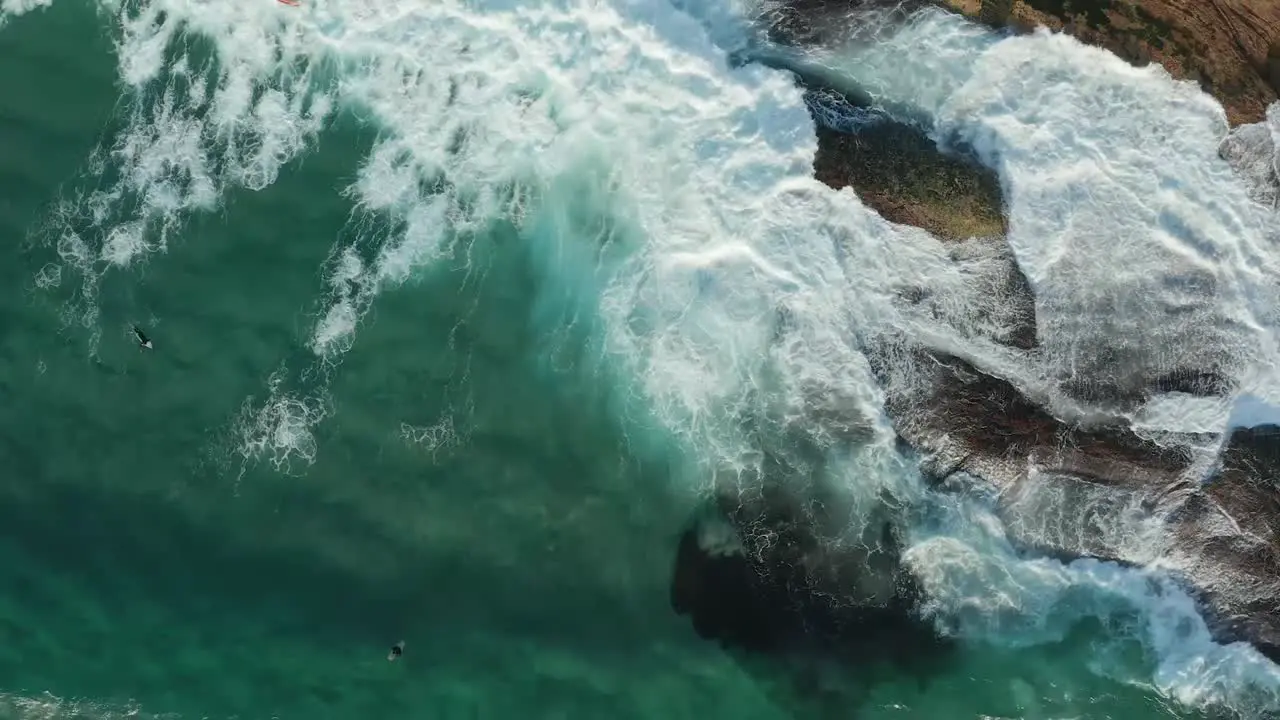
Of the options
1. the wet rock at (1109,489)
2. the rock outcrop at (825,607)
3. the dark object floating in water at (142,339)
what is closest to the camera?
the wet rock at (1109,489)

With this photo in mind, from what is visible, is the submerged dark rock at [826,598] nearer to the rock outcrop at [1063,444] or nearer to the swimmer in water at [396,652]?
the rock outcrop at [1063,444]

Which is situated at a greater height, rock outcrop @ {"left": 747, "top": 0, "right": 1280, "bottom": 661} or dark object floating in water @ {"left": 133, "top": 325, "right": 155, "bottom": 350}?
rock outcrop @ {"left": 747, "top": 0, "right": 1280, "bottom": 661}

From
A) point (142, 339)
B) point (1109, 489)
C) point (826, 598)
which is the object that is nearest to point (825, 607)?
point (826, 598)

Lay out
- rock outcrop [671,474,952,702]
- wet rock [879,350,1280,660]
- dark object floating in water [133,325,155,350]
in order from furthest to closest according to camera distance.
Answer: dark object floating in water [133,325,155,350]
rock outcrop [671,474,952,702]
wet rock [879,350,1280,660]

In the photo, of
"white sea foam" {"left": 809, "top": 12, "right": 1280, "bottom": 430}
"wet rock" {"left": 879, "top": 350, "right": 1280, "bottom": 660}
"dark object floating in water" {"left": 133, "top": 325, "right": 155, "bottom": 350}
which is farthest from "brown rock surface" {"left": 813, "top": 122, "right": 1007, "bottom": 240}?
"dark object floating in water" {"left": 133, "top": 325, "right": 155, "bottom": 350}

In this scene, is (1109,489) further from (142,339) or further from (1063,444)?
(142,339)

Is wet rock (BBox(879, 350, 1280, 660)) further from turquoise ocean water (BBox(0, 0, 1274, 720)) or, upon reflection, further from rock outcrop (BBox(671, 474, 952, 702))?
rock outcrop (BBox(671, 474, 952, 702))

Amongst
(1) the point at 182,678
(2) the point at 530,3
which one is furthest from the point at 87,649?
(2) the point at 530,3

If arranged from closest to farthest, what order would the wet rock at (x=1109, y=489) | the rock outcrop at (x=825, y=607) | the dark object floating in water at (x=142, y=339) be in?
the wet rock at (x=1109, y=489), the rock outcrop at (x=825, y=607), the dark object floating in water at (x=142, y=339)

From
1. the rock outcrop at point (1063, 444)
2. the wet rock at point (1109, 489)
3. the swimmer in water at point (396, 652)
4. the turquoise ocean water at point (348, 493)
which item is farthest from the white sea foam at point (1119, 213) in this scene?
the swimmer in water at point (396, 652)
